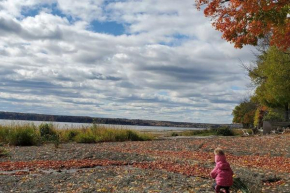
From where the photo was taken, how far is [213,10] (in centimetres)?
1191

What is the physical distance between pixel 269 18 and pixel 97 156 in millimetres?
7353

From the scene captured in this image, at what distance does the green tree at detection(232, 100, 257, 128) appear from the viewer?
51938 millimetres

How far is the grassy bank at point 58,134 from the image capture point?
66.4ft

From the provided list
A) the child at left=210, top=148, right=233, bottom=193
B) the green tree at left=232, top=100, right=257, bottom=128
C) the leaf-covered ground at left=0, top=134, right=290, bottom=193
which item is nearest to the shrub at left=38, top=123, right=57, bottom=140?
the leaf-covered ground at left=0, top=134, right=290, bottom=193

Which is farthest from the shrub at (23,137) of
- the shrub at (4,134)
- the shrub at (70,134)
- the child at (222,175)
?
the child at (222,175)

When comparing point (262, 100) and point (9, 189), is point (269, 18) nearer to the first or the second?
point (9, 189)

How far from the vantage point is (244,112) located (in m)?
57.1

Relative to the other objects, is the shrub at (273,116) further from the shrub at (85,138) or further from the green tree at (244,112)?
the shrub at (85,138)

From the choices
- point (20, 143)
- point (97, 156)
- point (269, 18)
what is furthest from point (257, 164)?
point (20, 143)

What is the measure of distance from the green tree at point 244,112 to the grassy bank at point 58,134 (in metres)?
28.2

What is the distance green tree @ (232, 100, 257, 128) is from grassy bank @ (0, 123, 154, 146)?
28234mm

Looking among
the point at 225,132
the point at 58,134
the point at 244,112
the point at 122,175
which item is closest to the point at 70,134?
the point at 58,134

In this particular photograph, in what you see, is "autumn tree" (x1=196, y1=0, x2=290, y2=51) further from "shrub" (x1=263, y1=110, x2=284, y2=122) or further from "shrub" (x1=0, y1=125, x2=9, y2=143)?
"shrub" (x1=263, y1=110, x2=284, y2=122)

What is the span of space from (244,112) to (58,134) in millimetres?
39439
